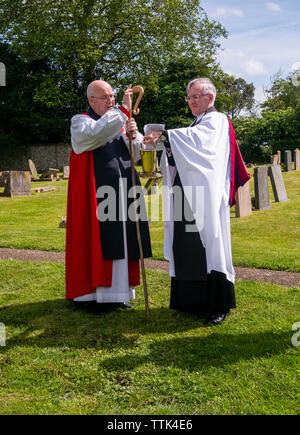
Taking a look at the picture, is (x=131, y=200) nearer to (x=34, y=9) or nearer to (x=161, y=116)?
(x=34, y=9)

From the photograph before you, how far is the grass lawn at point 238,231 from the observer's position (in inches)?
277

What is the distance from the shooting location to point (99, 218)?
4.62 metres

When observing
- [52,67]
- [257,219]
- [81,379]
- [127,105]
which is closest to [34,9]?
[52,67]

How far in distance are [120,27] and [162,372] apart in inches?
1112

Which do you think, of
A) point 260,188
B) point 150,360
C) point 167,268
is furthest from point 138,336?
point 260,188

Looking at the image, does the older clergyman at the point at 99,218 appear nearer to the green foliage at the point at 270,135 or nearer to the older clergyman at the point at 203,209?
the older clergyman at the point at 203,209

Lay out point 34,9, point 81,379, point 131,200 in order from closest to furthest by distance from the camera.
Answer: point 81,379 < point 131,200 < point 34,9

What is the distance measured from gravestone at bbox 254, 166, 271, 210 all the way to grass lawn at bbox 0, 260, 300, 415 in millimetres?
6860

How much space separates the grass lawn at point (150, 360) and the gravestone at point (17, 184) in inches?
440

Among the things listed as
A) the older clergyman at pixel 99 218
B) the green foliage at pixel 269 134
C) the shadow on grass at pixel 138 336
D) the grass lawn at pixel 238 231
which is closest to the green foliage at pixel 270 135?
the green foliage at pixel 269 134

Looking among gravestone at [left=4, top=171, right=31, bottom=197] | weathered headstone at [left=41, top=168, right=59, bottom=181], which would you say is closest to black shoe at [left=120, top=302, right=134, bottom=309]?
gravestone at [left=4, top=171, right=31, bottom=197]

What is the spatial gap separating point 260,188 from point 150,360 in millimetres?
9056

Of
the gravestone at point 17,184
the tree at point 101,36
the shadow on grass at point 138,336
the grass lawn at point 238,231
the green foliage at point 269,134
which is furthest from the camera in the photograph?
the green foliage at point 269,134
